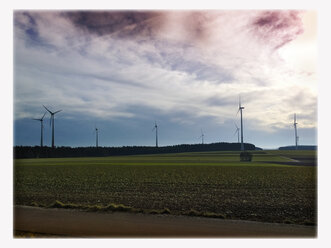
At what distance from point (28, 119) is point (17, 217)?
3.02 meters

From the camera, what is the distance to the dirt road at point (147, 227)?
5.48 metres

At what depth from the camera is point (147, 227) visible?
18.6ft

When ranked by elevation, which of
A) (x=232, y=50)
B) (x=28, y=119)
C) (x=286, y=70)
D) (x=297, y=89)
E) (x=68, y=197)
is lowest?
(x=68, y=197)

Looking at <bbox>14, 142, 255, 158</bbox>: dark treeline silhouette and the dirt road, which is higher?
the dirt road

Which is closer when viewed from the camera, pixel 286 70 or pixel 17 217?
pixel 17 217

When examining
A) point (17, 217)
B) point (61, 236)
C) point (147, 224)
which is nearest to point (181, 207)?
point (147, 224)

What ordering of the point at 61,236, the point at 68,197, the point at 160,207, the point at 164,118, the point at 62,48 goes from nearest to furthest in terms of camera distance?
the point at 61,236, the point at 160,207, the point at 62,48, the point at 68,197, the point at 164,118

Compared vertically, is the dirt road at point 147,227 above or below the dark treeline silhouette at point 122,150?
above

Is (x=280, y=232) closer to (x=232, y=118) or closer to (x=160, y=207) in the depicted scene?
(x=160, y=207)

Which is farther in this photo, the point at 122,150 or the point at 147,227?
the point at 122,150

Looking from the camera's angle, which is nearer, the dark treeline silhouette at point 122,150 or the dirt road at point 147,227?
the dirt road at point 147,227

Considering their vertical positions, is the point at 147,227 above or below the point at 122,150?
above

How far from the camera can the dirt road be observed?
18.0 feet

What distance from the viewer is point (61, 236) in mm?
5230
